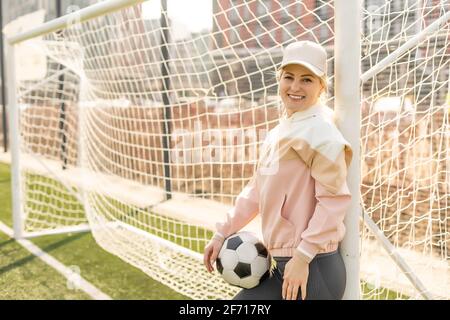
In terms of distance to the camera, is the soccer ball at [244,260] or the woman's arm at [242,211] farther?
the woman's arm at [242,211]

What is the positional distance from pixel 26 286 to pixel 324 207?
278 centimetres

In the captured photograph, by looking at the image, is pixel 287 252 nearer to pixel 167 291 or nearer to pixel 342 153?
pixel 342 153

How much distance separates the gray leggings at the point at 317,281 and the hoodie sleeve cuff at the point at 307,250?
0.27 feet

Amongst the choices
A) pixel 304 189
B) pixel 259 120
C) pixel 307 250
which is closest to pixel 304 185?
pixel 304 189

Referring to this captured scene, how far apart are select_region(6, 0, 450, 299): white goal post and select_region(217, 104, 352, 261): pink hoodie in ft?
0.70

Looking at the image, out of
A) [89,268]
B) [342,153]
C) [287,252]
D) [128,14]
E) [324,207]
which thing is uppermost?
[128,14]

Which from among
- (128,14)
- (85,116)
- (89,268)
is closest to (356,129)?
(128,14)

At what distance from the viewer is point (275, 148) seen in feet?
5.62

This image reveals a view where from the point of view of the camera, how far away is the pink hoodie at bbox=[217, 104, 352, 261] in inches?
64.0

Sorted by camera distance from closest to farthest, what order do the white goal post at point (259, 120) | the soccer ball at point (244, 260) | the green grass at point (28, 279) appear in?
1. the soccer ball at point (244, 260)
2. the white goal post at point (259, 120)
3. the green grass at point (28, 279)

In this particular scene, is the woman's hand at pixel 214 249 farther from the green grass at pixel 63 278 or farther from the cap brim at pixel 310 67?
the green grass at pixel 63 278

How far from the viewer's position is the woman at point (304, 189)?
1632 millimetres

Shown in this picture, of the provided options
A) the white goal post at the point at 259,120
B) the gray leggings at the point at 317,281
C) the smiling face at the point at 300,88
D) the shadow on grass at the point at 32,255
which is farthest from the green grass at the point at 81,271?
the smiling face at the point at 300,88

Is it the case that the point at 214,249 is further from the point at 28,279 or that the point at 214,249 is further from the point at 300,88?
the point at 28,279
